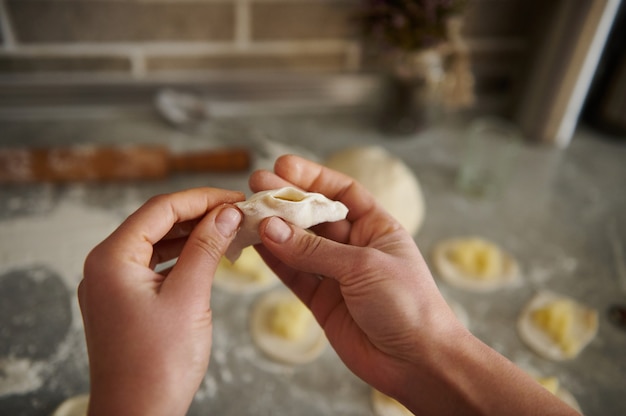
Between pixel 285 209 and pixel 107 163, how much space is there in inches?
23.7

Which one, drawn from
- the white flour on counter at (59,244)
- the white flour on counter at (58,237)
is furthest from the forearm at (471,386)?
the white flour on counter at (58,237)

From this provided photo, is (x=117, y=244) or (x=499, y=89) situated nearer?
(x=117, y=244)

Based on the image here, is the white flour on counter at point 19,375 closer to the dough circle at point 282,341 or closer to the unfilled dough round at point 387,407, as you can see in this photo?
the dough circle at point 282,341

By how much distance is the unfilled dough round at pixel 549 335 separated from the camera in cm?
84

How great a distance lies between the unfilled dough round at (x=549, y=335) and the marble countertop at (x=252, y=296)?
0.05 ft

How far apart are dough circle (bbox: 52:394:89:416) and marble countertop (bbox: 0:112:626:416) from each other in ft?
0.06

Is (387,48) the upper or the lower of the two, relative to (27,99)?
upper

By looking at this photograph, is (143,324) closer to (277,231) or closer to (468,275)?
(277,231)

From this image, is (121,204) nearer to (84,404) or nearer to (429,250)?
(84,404)

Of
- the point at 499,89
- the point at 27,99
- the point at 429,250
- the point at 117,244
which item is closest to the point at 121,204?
the point at 27,99

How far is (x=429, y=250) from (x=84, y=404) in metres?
0.68

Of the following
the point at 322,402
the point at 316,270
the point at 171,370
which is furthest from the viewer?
the point at 322,402

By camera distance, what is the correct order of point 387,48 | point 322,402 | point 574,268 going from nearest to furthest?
1. point 322,402
2. point 574,268
3. point 387,48

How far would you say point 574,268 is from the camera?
1000 mm
